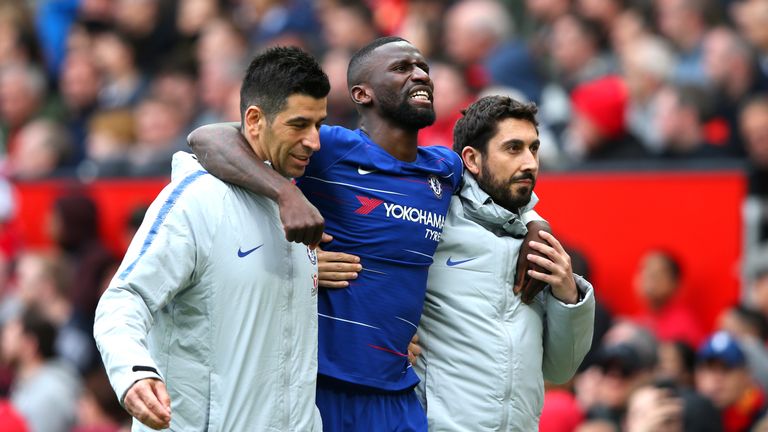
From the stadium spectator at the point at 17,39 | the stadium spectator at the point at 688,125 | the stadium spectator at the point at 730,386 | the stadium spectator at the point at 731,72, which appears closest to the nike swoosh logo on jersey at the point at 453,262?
the stadium spectator at the point at 730,386

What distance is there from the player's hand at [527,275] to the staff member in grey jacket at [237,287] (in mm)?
840

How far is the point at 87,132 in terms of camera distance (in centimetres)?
1322

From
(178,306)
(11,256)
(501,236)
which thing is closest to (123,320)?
(178,306)

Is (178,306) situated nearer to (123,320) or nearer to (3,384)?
(123,320)

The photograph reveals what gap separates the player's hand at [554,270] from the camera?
510 centimetres

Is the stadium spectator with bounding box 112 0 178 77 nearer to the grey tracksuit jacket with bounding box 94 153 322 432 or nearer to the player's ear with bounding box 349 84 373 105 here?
the player's ear with bounding box 349 84 373 105

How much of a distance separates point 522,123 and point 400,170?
0.53m

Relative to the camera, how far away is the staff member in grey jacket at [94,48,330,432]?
439 cm

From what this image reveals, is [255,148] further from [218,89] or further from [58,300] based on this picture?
[218,89]

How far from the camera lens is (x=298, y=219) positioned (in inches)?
175

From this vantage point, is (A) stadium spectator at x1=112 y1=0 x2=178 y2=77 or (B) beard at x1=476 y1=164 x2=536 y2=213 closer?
(B) beard at x1=476 y1=164 x2=536 y2=213

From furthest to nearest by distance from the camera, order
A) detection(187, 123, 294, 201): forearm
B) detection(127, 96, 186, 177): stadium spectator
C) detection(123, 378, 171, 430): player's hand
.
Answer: detection(127, 96, 186, 177): stadium spectator → detection(187, 123, 294, 201): forearm → detection(123, 378, 171, 430): player's hand

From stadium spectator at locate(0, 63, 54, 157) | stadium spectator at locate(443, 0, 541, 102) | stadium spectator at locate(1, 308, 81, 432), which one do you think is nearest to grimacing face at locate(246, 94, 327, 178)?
stadium spectator at locate(1, 308, 81, 432)

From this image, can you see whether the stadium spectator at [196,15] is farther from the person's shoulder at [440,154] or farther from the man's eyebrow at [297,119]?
the man's eyebrow at [297,119]
